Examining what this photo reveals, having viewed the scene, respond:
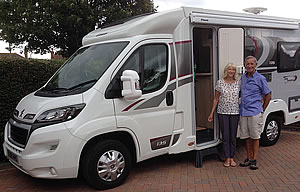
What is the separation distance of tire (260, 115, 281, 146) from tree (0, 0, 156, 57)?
8.13 meters

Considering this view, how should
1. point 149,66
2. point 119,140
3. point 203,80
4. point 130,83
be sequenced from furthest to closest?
point 203,80
point 149,66
point 119,140
point 130,83

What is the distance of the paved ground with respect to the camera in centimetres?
443

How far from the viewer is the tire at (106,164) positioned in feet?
13.8

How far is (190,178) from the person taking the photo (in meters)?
4.78

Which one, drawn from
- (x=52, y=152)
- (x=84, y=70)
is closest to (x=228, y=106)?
(x=84, y=70)

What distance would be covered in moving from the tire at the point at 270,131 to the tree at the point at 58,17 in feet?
26.7

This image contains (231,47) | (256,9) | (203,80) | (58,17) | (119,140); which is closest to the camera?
(119,140)

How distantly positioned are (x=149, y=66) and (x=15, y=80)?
2.96 m

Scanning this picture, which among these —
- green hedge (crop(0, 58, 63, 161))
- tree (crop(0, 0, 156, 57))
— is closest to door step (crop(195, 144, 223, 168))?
green hedge (crop(0, 58, 63, 161))

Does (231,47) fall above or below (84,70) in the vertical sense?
above

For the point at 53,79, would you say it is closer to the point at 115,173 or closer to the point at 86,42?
the point at 86,42

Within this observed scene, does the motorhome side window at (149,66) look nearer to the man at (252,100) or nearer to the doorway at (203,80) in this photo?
the doorway at (203,80)

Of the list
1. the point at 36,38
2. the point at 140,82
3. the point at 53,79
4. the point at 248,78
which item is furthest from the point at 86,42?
the point at 36,38

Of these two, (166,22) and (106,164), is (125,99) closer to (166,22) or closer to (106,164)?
(106,164)
